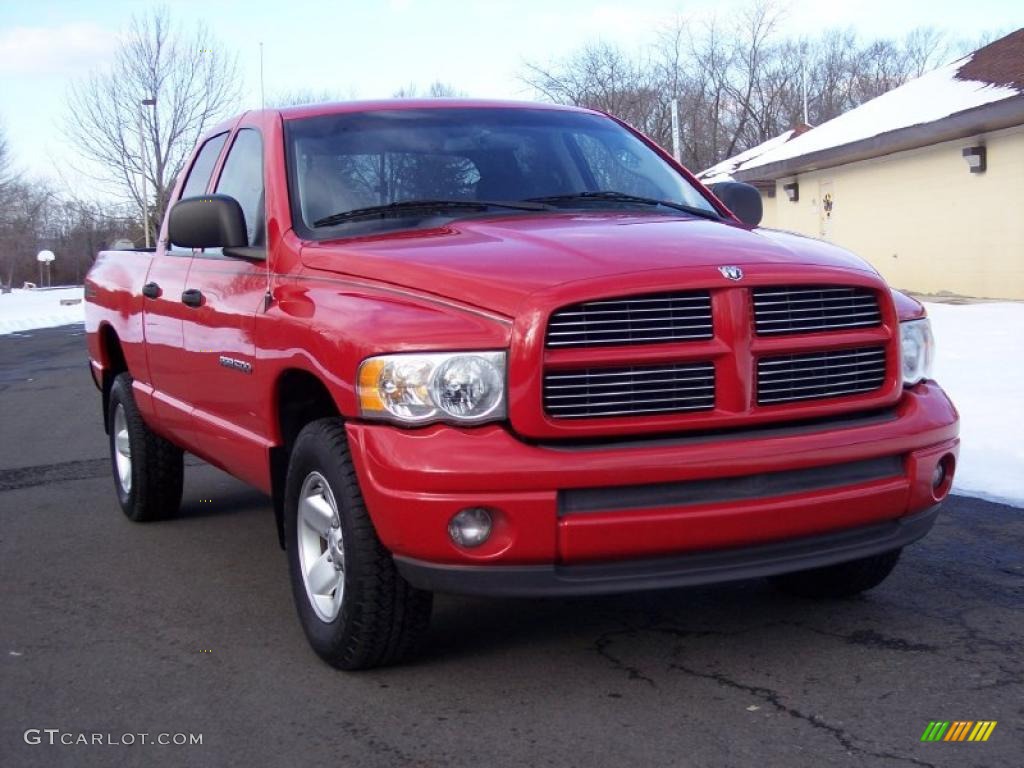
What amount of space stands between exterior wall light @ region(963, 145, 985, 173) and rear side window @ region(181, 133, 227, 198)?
15.0 metres

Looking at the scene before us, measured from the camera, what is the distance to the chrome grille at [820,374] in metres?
3.88

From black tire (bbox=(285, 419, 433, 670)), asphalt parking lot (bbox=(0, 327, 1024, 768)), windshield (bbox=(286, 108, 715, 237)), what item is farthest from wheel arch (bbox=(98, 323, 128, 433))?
black tire (bbox=(285, 419, 433, 670))

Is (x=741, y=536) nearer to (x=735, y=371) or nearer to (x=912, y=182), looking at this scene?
(x=735, y=371)

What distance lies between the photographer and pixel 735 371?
3789mm

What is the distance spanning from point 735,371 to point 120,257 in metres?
4.29

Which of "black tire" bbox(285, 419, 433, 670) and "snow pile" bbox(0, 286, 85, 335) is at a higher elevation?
"black tire" bbox(285, 419, 433, 670)

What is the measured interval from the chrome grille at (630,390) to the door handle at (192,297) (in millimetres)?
2246

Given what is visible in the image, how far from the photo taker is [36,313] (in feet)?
120

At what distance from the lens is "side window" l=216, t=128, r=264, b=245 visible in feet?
16.8

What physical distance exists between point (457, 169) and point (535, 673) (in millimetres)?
2019

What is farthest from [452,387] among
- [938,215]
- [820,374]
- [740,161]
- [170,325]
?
[740,161]

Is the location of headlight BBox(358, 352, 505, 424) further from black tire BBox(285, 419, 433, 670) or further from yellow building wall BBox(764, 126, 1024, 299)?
yellow building wall BBox(764, 126, 1024, 299)

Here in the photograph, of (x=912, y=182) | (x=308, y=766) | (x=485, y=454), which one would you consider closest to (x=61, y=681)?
(x=308, y=766)

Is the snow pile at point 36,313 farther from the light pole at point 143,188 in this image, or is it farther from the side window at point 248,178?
the side window at point 248,178
